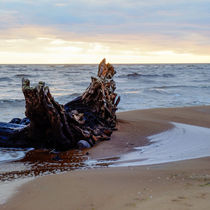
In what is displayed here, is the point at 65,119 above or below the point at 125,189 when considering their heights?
above

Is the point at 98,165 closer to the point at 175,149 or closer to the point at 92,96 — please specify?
the point at 175,149

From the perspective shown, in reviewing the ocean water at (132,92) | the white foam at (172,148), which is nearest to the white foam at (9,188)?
the white foam at (172,148)

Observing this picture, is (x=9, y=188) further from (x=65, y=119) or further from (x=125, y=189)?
(x=65, y=119)

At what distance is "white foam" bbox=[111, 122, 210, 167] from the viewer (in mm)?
5242

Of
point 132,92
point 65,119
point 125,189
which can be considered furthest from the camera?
point 132,92

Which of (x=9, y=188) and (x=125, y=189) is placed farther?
(x=9, y=188)

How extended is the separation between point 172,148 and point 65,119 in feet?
7.35

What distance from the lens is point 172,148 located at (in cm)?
610

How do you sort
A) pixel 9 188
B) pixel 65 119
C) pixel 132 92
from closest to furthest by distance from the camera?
pixel 9 188, pixel 65 119, pixel 132 92

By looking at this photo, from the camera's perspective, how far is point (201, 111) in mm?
11953

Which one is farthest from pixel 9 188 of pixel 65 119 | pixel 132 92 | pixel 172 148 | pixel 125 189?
pixel 132 92

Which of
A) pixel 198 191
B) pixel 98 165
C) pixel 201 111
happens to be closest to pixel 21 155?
pixel 98 165

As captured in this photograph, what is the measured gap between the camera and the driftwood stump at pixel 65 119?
5.69 meters

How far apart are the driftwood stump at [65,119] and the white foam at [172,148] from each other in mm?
1154
